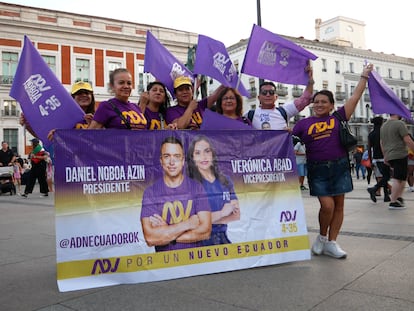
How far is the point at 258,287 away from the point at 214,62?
262 cm

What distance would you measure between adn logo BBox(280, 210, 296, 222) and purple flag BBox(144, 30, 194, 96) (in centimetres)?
197

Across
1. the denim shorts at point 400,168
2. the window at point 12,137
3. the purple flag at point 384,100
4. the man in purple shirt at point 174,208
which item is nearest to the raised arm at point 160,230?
the man in purple shirt at point 174,208

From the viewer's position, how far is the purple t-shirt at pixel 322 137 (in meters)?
4.34

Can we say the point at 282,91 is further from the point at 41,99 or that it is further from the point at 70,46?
the point at 41,99

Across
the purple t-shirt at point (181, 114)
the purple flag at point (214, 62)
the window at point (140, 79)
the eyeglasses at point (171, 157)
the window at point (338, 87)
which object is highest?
the window at point (338, 87)

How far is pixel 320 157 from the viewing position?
4371 mm

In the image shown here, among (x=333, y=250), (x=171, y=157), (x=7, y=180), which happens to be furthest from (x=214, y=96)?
(x=7, y=180)

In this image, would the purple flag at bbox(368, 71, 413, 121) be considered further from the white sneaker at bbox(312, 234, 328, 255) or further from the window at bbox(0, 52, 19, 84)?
the window at bbox(0, 52, 19, 84)

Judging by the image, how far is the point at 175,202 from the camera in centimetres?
380

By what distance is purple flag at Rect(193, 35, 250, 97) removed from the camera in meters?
4.81

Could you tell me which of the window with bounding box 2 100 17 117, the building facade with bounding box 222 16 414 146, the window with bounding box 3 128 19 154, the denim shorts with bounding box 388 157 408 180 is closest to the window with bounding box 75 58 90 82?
the window with bounding box 2 100 17 117

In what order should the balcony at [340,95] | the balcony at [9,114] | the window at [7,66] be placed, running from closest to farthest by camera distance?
the balcony at [9,114] → the window at [7,66] → the balcony at [340,95]

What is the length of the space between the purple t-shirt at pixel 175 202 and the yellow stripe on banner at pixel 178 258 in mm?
78

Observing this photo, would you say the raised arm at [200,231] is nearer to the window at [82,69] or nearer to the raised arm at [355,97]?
the raised arm at [355,97]
